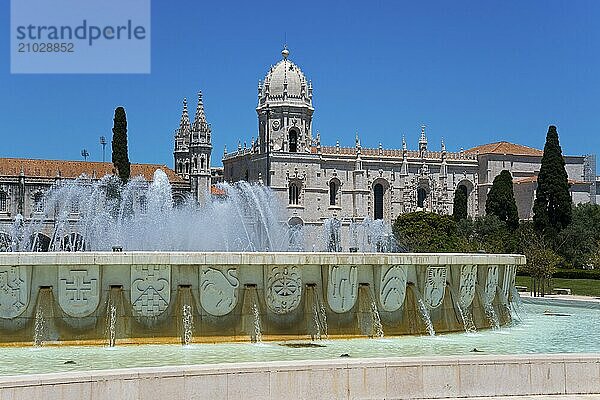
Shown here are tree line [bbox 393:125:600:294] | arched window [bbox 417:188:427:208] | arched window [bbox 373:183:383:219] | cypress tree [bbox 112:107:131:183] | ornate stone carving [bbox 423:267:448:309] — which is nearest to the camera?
ornate stone carving [bbox 423:267:448:309]

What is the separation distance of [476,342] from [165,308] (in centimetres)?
507

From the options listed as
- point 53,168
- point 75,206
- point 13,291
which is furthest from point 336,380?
point 53,168

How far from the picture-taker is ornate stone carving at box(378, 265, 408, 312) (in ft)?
47.2

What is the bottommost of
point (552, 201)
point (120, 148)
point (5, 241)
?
point (5, 241)

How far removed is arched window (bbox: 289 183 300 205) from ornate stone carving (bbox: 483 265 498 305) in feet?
201

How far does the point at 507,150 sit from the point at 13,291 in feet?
263

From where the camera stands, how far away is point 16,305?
12.9 m

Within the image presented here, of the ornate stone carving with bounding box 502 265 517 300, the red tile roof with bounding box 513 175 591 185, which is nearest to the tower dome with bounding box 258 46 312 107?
the red tile roof with bounding box 513 175 591 185

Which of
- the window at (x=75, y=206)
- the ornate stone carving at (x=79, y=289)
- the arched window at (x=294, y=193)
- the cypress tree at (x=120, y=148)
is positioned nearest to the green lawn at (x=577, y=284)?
the ornate stone carving at (x=79, y=289)

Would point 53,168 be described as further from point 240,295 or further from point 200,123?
point 240,295

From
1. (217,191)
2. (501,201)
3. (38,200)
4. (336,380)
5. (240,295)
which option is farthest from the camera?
(217,191)

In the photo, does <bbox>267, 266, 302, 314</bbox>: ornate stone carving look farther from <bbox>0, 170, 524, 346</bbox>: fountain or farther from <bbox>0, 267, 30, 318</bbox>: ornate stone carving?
<bbox>0, 267, 30, 318</bbox>: ornate stone carving

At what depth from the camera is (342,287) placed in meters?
14.1

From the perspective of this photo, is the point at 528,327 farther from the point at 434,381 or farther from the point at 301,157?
the point at 301,157
